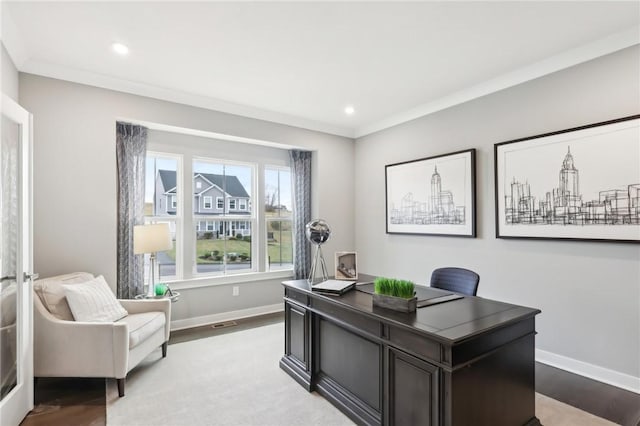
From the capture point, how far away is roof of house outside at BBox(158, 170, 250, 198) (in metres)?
4.11

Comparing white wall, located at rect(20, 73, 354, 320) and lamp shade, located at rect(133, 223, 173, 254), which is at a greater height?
white wall, located at rect(20, 73, 354, 320)

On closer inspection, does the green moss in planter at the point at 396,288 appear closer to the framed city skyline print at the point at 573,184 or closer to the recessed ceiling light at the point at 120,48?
the framed city skyline print at the point at 573,184

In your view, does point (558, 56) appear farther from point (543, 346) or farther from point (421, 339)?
point (421, 339)

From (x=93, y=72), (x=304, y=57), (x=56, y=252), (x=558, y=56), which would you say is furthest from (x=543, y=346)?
(x=93, y=72)

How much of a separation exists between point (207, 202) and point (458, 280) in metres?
3.20

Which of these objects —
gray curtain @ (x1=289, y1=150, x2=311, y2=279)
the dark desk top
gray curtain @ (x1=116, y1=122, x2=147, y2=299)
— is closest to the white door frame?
gray curtain @ (x1=116, y1=122, x2=147, y2=299)

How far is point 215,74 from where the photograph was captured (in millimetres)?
3238

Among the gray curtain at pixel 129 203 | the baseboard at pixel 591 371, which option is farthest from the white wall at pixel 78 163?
the baseboard at pixel 591 371

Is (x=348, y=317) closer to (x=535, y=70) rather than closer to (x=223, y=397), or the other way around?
(x=223, y=397)

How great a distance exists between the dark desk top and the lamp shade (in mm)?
1924

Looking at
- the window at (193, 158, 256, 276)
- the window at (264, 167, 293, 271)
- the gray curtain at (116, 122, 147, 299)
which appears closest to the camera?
the gray curtain at (116, 122, 147, 299)

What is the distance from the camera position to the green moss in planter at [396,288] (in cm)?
198

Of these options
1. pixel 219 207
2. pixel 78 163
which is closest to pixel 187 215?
pixel 219 207

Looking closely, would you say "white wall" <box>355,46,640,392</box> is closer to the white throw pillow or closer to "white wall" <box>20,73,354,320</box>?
"white wall" <box>20,73,354,320</box>
